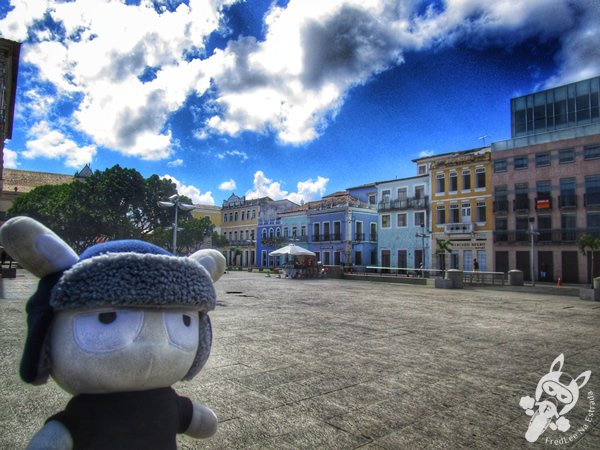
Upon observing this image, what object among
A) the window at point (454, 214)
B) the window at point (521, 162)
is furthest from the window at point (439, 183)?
the window at point (521, 162)

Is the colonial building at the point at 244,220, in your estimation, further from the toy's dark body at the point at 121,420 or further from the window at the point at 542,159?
the toy's dark body at the point at 121,420

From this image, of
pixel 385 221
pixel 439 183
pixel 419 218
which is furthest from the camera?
pixel 385 221

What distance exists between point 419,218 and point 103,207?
94.4 ft

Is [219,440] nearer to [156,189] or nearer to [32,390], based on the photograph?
[32,390]

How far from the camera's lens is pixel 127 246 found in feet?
6.10

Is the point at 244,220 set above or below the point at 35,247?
above

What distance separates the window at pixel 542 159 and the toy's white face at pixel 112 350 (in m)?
35.2

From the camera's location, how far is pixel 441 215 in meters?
35.3

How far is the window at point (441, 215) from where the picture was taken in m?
35.1

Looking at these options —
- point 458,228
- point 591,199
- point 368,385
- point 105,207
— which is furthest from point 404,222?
point 368,385

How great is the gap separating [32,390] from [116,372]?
271 centimetres

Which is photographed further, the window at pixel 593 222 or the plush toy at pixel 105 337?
the window at pixel 593 222

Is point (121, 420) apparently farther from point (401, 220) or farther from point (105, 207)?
point (401, 220)

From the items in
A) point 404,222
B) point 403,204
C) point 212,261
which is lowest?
point 212,261
